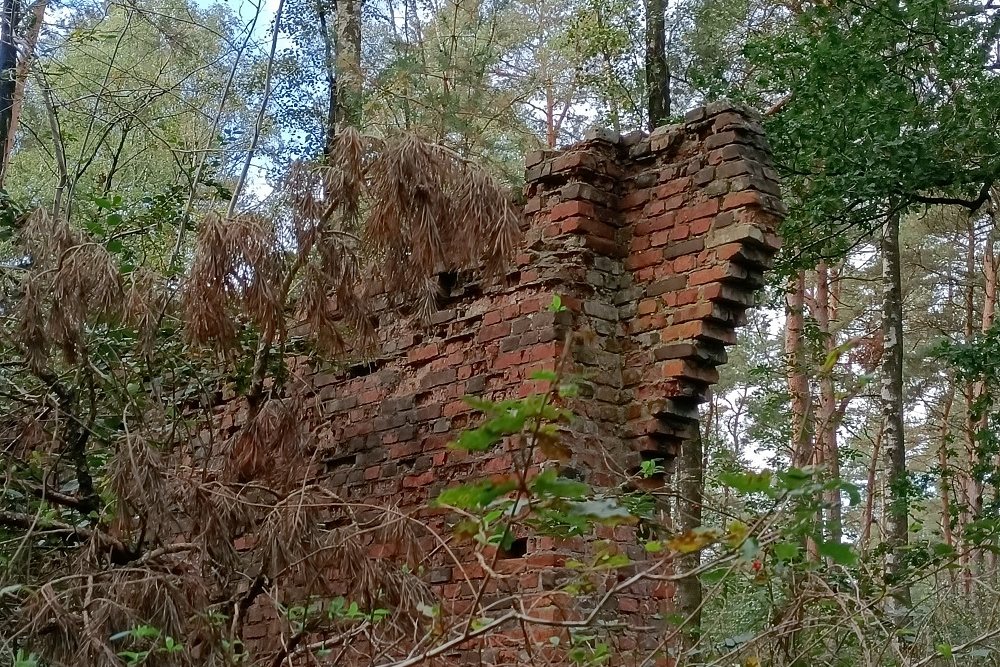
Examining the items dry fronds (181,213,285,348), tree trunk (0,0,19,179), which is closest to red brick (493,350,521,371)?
dry fronds (181,213,285,348)

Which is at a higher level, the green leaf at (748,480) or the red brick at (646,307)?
the red brick at (646,307)

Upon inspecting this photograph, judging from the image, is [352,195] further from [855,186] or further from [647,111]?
[647,111]

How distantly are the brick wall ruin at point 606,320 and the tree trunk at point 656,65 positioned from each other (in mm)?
6139

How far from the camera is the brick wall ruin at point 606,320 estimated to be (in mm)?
4977

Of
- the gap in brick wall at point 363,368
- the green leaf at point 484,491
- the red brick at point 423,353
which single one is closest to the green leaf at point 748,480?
the green leaf at point 484,491

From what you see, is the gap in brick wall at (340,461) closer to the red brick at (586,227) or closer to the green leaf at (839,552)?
the red brick at (586,227)

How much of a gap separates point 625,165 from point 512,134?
1174cm

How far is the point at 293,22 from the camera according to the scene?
473 inches

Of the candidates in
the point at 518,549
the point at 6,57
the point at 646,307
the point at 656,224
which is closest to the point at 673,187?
the point at 656,224

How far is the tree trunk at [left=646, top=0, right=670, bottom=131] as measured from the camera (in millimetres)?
11438

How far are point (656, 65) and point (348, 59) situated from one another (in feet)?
11.0

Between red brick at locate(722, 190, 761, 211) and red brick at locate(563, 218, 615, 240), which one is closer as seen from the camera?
red brick at locate(722, 190, 761, 211)

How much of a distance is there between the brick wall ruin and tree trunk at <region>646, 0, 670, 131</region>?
6.14m

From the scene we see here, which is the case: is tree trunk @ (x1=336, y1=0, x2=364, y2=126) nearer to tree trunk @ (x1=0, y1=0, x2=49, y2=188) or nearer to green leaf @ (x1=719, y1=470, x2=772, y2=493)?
tree trunk @ (x1=0, y1=0, x2=49, y2=188)
